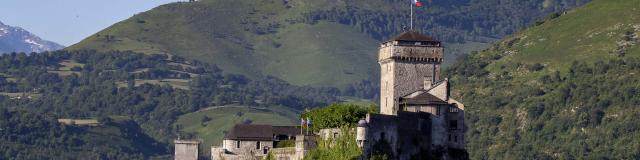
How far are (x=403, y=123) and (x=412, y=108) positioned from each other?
3.45 m

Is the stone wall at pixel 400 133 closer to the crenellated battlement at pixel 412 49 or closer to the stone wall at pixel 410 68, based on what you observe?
the stone wall at pixel 410 68

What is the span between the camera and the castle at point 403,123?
93750 millimetres

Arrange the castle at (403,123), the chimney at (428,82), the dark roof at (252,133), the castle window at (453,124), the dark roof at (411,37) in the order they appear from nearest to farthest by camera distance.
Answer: the castle at (403,123) → the castle window at (453,124) → the chimney at (428,82) → the dark roof at (411,37) → the dark roof at (252,133)

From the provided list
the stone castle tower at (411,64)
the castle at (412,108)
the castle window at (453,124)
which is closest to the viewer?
the castle at (412,108)

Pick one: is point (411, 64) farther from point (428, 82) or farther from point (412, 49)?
point (428, 82)

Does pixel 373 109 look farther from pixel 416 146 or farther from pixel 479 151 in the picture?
pixel 479 151

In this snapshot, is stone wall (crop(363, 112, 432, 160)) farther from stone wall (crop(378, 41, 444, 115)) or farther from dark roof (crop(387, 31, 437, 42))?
dark roof (crop(387, 31, 437, 42))

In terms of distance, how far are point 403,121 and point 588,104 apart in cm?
10067

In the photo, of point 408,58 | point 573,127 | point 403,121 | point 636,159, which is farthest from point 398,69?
point 573,127

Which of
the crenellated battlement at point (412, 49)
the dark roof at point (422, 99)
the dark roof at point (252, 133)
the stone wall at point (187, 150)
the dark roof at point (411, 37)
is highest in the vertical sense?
the dark roof at point (411, 37)

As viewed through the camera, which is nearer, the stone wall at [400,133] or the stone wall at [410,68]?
the stone wall at [400,133]

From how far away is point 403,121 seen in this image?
9500 centimetres

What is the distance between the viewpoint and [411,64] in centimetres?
10188

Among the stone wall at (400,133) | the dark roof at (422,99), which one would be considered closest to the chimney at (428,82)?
the dark roof at (422,99)
